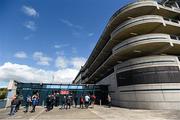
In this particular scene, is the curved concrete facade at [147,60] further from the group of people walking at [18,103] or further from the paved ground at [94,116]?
the group of people walking at [18,103]

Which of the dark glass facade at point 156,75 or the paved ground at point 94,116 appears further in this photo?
the dark glass facade at point 156,75

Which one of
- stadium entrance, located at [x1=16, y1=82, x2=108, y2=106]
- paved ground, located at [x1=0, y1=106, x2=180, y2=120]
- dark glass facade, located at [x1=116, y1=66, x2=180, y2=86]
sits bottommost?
paved ground, located at [x1=0, y1=106, x2=180, y2=120]

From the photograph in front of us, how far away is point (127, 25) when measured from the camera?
21.3m

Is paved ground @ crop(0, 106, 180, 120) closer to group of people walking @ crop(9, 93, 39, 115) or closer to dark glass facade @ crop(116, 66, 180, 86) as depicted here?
group of people walking @ crop(9, 93, 39, 115)

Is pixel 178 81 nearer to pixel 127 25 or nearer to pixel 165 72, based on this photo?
pixel 165 72

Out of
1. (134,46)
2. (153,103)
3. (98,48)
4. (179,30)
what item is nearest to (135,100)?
(153,103)

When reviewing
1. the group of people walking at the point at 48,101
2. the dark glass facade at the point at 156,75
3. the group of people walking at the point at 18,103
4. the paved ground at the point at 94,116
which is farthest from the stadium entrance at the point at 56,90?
the paved ground at the point at 94,116

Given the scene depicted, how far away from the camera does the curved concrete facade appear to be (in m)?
17.8

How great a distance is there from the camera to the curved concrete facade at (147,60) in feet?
58.3

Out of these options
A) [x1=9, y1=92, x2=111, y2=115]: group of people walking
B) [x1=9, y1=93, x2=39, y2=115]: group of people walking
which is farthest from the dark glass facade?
[x1=9, y1=93, x2=39, y2=115]: group of people walking

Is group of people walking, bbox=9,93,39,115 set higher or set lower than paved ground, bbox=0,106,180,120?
higher

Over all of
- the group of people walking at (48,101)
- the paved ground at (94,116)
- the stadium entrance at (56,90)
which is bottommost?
the paved ground at (94,116)

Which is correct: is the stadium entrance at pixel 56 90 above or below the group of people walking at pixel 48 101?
above

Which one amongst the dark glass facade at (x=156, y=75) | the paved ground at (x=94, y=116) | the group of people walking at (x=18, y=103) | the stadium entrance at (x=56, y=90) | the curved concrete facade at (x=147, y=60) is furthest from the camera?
the stadium entrance at (x=56, y=90)
